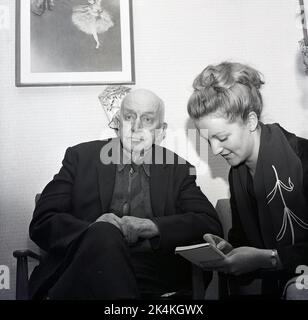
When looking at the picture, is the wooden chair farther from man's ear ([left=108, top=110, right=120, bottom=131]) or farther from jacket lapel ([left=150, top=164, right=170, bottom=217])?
man's ear ([left=108, top=110, right=120, bottom=131])

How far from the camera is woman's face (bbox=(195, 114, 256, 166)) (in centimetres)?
138

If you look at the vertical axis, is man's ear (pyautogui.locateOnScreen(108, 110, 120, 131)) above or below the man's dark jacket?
above

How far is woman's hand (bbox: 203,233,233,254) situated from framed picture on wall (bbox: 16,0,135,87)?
0.54 metres

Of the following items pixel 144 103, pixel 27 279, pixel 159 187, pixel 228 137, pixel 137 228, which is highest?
pixel 144 103

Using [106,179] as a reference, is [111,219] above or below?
below

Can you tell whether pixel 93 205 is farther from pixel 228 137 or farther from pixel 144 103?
pixel 228 137

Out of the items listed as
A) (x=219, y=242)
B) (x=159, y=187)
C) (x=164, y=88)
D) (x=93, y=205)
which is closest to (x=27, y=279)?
(x=93, y=205)

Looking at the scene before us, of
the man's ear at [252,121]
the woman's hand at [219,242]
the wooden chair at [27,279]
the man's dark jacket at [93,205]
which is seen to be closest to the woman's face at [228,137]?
the man's ear at [252,121]

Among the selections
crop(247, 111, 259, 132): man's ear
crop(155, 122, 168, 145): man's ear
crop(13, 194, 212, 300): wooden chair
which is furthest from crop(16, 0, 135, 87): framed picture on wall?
crop(13, 194, 212, 300): wooden chair

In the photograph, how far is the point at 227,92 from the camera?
137 centimetres

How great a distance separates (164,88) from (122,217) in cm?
43

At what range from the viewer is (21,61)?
139 centimetres

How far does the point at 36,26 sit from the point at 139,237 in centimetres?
73

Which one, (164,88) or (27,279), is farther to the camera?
(164,88)
